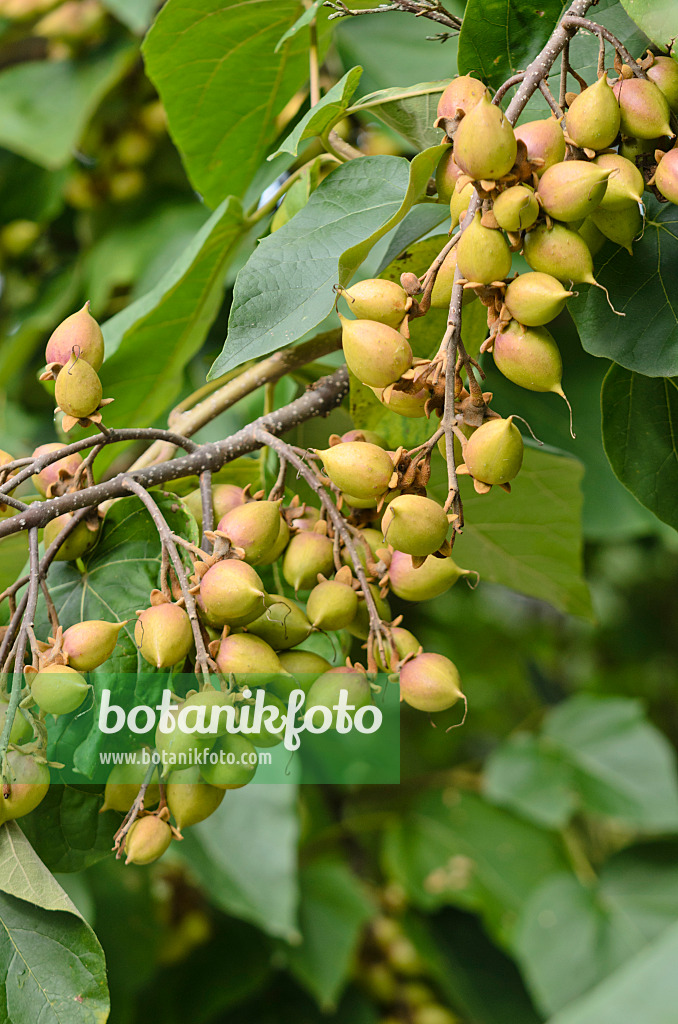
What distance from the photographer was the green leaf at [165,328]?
2.45 feet

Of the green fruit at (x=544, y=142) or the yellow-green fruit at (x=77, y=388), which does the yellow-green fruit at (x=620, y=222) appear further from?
the yellow-green fruit at (x=77, y=388)

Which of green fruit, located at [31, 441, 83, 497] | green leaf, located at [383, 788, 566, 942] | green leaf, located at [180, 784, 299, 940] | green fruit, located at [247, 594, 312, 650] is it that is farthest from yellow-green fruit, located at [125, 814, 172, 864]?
green leaf, located at [383, 788, 566, 942]

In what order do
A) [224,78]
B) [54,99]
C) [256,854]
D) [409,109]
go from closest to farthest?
1. [409,109]
2. [224,78]
3. [256,854]
4. [54,99]

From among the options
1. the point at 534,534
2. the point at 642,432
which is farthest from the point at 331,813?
the point at 642,432

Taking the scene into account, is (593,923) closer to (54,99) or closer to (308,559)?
(308,559)

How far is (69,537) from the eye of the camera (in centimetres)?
52

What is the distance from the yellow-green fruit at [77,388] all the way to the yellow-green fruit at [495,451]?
207mm

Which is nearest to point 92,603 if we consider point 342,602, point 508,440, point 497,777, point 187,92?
point 342,602

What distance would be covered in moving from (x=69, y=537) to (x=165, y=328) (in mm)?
342

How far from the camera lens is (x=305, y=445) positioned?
83 centimetres

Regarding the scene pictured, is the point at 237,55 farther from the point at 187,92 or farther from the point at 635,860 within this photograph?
the point at 635,860

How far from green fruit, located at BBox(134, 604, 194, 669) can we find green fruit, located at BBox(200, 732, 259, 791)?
5 cm

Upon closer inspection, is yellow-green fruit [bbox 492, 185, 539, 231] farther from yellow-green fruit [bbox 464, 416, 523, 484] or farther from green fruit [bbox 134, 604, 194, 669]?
green fruit [bbox 134, 604, 194, 669]

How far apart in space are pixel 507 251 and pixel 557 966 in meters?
1.35
